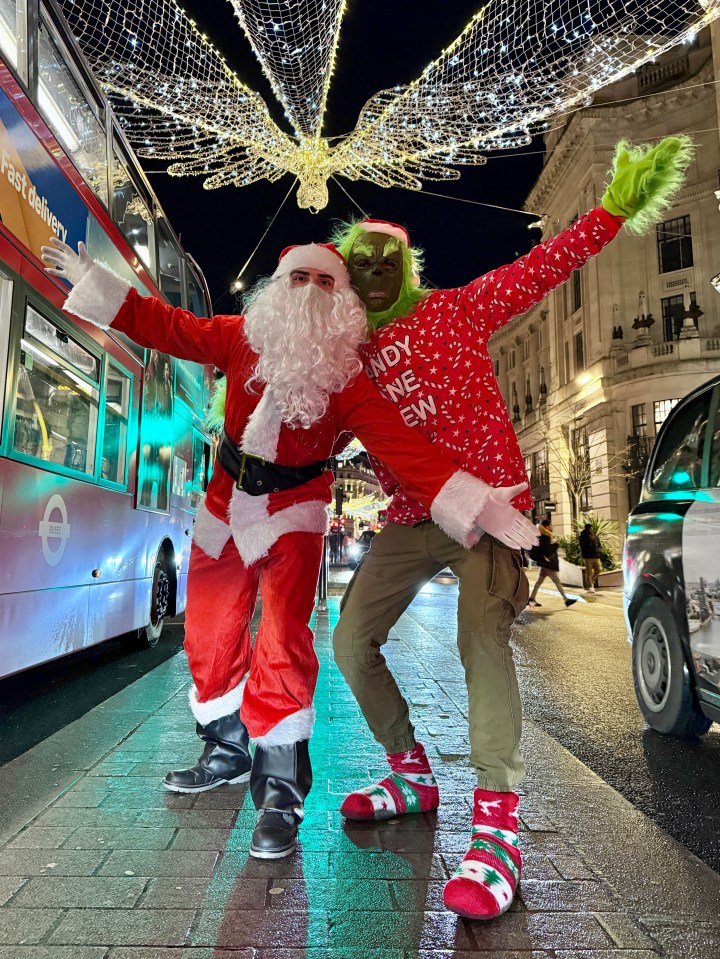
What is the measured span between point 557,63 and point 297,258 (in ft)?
14.4

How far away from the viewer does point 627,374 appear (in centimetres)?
2931

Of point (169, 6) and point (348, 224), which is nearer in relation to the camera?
point (348, 224)

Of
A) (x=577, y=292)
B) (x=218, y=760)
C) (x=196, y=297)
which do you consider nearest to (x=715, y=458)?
(x=218, y=760)

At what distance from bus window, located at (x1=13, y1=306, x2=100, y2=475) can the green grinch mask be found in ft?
8.02

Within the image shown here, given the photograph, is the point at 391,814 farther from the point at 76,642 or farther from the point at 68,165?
the point at 68,165

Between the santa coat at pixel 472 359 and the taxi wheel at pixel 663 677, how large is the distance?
6.70 ft

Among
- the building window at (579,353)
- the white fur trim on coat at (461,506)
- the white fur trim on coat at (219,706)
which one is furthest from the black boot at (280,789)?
the building window at (579,353)

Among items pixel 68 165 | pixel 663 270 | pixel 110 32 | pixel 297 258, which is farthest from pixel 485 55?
pixel 663 270

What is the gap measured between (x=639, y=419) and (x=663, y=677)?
1046 inches

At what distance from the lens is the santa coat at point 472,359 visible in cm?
262

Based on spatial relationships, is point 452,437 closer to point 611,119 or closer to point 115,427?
point 115,427

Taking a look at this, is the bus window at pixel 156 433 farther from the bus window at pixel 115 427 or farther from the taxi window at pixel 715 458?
the taxi window at pixel 715 458

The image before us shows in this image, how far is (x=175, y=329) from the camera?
288 centimetres

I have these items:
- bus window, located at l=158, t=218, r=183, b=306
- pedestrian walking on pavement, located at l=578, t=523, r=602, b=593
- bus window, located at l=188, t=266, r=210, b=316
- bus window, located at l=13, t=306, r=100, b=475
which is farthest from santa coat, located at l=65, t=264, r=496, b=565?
pedestrian walking on pavement, located at l=578, t=523, r=602, b=593
